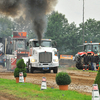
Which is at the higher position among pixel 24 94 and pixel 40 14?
pixel 40 14

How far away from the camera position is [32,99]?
1048cm

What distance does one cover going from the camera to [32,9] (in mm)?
26172

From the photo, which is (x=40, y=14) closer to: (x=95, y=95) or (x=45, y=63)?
(x=45, y=63)

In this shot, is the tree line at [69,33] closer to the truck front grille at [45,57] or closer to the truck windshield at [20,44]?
the truck windshield at [20,44]

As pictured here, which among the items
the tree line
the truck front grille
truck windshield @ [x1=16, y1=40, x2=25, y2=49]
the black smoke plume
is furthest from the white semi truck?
the tree line

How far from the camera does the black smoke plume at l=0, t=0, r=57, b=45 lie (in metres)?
22.2

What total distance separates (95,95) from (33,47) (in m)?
19.4

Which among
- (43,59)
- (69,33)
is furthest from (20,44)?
(69,33)

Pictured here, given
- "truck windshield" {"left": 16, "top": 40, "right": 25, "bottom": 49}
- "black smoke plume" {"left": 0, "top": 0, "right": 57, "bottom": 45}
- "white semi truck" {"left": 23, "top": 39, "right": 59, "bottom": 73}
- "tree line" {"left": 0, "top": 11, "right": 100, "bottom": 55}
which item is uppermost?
"tree line" {"left": 0, "top": 11, "right": 100, "bottom": 55}

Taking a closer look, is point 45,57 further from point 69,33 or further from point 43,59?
point 69,33

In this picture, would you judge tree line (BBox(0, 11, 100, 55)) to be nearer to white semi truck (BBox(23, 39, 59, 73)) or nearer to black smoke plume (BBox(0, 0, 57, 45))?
black smoke plume (BBox(0, 0, 57, 45))

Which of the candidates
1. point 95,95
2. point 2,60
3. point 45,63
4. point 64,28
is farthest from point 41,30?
point 64,28

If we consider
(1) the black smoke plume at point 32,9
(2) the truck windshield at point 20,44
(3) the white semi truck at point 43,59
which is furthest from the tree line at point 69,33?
(3) the white semi truck at point 43,59

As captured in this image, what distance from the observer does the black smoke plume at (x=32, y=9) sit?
72.8ft
